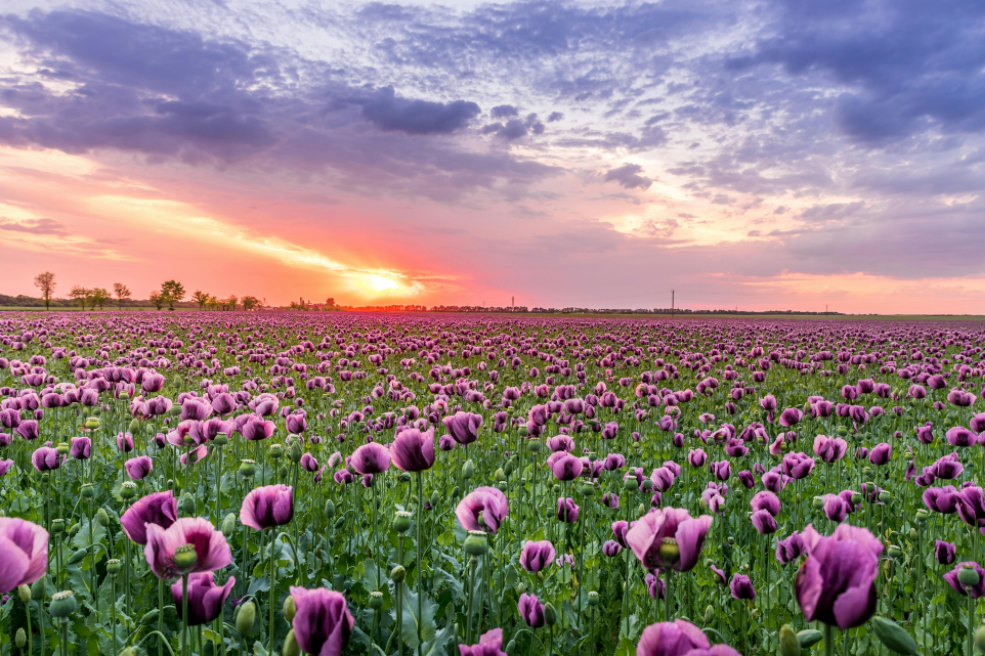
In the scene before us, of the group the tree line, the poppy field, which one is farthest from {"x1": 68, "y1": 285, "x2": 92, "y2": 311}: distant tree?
the poppy field

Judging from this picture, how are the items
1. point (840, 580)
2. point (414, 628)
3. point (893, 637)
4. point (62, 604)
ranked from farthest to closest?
1. point (414, 628)
2. point (62, 604)
3. point (893, 637)
4. point (840, 580)

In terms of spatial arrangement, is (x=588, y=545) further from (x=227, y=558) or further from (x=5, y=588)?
(x=5, y=588)

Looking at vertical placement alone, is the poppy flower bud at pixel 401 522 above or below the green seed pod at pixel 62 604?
above

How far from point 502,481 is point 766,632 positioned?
166 centimetres

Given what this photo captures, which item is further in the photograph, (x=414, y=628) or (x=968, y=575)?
(x=414, y=628)

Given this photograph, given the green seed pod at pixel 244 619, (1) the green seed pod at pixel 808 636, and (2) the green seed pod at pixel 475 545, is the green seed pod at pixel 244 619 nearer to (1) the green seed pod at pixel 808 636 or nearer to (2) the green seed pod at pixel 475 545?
(2) the green seed pod at pixel 475 545

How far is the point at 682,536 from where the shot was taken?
1387 millimetres

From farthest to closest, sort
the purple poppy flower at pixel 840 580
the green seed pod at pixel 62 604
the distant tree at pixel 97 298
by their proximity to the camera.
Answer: the distant tree at pixel 97 298 → the green seed pod at pixel 62 604 → the purple poppy flower at pixel 840 580

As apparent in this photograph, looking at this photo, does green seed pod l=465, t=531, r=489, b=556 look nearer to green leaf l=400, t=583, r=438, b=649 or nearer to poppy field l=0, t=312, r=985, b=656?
poppy field l=0, t=312, r=985, b=656

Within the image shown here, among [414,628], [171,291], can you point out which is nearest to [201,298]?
[171,291]

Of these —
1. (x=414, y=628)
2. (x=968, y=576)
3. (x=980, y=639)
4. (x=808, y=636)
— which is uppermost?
(x=808, y=636)

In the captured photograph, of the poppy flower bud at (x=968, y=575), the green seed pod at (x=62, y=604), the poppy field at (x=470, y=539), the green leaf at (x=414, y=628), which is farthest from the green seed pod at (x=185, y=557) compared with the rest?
the poppy flower bud at (x=968, y=575)

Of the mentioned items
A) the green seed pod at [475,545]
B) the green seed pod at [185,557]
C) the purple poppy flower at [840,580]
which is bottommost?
the green seed pod at [475,545]

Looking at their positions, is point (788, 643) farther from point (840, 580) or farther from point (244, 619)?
point (244, 619)
